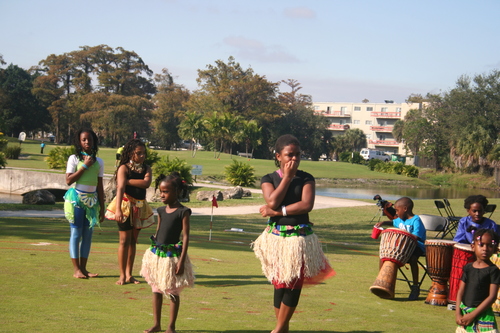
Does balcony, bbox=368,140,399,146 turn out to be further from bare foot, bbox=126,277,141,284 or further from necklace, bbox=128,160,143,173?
bare foot, bbox=126,277,141,284

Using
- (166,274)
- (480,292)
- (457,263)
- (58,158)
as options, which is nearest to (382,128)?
(58,158)

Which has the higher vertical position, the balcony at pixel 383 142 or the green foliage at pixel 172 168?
the balcony at pixel 383 142

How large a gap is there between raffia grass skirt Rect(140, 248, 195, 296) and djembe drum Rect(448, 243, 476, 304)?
4057 mm

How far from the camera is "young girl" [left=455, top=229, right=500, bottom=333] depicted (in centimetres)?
571

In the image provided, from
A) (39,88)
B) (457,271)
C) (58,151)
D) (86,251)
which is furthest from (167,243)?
(39,88)

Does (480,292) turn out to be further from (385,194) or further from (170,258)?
(385,194)

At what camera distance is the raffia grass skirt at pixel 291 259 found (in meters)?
5.63

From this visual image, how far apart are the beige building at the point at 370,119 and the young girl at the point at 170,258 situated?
119259 millimetres

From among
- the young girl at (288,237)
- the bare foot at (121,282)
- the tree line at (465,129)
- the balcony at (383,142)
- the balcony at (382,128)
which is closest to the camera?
the young girl at (288,237)

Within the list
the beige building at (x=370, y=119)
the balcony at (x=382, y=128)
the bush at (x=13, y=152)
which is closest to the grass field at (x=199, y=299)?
the bush at (x=13, y=152)

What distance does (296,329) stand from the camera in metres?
6.23

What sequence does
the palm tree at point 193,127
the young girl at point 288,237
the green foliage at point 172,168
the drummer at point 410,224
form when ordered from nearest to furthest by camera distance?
the young girl at point 288,237 < the drummer at point 410,224 < the green foliage at point 172,168 < the palm tree at point 193,127

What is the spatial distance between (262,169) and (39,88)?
49.1 meters

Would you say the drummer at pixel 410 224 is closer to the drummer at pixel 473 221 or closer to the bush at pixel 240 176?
the drummer at pixel 473 221
